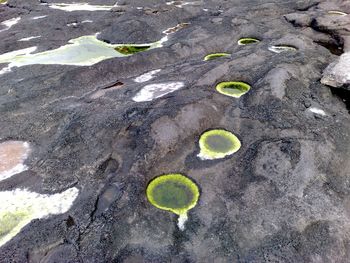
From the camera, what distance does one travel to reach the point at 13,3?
28875 millimetres

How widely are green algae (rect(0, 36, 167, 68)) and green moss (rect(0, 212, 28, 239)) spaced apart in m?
10.1

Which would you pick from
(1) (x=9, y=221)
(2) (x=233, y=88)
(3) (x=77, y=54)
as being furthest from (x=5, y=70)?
(2) (x=233, y=88)

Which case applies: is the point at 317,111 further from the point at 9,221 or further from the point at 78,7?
the point at 78,7

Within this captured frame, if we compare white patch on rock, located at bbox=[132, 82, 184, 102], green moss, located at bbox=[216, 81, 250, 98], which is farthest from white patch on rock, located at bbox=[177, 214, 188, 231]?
green moss, located at bbox=[216, 81, 250, 98]

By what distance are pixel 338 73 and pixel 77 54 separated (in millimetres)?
13305

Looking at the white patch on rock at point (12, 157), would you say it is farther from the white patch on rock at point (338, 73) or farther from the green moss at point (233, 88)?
the white patch on rock at point (338, 73)

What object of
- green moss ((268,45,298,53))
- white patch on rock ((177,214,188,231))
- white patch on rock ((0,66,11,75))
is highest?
white patch on rock ((177,214,188,231))

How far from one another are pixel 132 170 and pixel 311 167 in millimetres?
4991

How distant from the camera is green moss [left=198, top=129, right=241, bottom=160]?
10.4m

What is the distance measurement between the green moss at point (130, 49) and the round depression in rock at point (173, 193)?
1125cm

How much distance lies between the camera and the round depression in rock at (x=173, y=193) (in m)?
8.80

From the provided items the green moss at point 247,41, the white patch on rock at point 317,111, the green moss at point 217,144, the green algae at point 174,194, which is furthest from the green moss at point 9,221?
the green moss at point 247,41

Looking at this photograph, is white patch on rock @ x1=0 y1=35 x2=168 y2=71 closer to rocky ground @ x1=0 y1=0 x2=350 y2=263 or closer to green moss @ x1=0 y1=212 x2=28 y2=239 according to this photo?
rocky ground @ x1=0 y1=0 x2=350 y2=263

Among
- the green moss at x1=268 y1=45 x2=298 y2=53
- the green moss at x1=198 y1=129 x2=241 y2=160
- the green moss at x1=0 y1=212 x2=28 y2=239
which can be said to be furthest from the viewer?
the green moss at x1=268 y1=45 x2=298 y2=53
